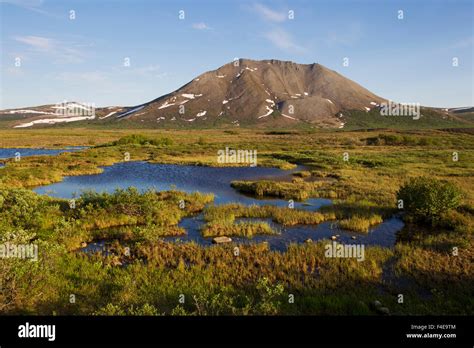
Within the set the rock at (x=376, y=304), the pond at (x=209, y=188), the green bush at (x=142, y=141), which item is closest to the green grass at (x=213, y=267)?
the rock at (x=376, y=304)

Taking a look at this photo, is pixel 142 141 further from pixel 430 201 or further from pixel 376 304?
pixel 376 304

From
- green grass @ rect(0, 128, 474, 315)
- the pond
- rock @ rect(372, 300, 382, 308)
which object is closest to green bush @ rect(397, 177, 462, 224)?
green grass @ rect(0, 128, 474, 315)

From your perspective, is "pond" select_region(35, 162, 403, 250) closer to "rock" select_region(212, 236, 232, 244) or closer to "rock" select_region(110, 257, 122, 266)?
"rock" select_region(212, 236, 232, 244)

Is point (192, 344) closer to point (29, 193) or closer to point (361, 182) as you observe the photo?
point (29, 193)

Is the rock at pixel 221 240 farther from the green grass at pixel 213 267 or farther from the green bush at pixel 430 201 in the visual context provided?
the green bush at pixel 430 201

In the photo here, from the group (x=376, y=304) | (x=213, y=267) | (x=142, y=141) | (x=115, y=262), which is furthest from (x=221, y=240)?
(x=142, y=141)
